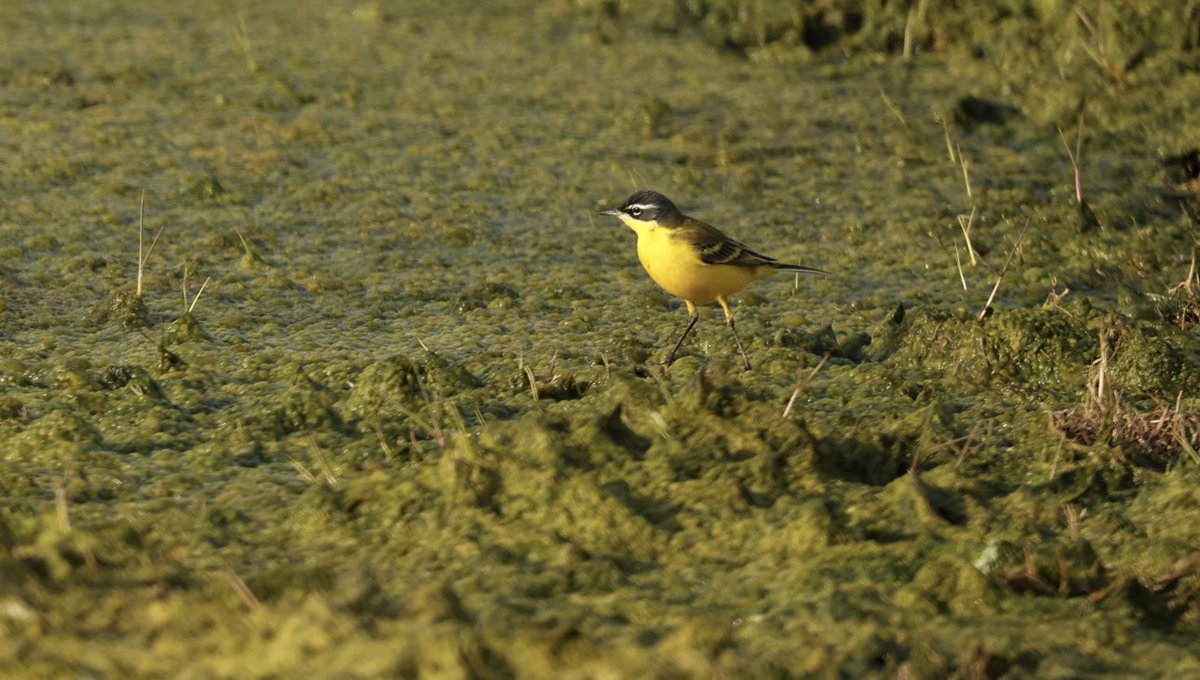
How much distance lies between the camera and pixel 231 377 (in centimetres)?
489

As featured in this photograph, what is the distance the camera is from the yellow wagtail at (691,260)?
5250 mm

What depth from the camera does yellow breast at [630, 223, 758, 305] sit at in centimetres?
524

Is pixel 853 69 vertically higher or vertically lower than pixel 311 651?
lower

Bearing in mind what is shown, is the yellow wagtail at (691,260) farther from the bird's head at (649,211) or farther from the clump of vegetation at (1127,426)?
the clump of vegetation at (1127,426)

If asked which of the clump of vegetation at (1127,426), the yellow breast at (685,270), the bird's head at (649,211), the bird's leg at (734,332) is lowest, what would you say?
the bird's leg at (734,332)

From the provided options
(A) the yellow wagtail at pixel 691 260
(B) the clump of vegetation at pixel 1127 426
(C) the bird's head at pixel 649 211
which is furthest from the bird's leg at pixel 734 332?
(B) the clump of vegetation at pixel 1127 426

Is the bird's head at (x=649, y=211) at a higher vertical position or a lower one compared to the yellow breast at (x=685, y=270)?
higher

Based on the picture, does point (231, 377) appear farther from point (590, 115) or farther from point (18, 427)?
point (590, 115)

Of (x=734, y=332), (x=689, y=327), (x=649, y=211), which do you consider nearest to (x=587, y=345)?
(x=689, y=327)

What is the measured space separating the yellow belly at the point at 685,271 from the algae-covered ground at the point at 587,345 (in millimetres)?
222

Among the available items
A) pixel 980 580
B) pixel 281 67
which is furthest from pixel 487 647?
pixel 281 67

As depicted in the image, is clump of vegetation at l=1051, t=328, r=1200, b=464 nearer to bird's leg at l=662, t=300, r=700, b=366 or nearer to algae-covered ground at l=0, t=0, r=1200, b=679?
algae-covered ground at l=0, t=0, r=1200, b=679

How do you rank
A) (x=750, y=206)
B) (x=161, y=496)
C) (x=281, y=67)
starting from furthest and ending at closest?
(x=281, y=67) → (x=750, y=206) → (x=161, y=496)

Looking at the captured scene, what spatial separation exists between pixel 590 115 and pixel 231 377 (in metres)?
3.17
